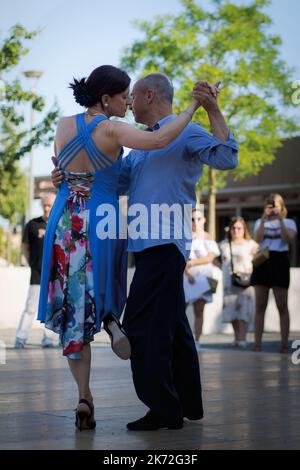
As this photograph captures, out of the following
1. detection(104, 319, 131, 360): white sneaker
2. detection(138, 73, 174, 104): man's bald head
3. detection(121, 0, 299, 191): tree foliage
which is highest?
detection(121, 0, 299, 191): tree foliage

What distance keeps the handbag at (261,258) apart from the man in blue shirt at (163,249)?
7.54 m

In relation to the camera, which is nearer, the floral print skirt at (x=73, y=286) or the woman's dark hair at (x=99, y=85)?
the floral print skirt at (x=73, y=286)

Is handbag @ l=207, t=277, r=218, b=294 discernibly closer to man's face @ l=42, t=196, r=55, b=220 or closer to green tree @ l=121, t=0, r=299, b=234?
man's face @ l=42, t=196, r=55, b=220

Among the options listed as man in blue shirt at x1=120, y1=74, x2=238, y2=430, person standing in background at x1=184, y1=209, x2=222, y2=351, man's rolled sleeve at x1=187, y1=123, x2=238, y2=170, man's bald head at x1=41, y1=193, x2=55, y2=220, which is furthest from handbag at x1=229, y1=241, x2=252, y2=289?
man's rolled sleeve at x1=187, y1=123, x2=238, y2=170

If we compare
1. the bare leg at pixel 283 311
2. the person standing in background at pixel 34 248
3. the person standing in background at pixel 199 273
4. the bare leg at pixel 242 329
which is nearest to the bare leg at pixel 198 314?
the person standing in background at pixel 199 273

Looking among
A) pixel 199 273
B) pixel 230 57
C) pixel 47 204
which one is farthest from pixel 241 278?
pixel 230 57

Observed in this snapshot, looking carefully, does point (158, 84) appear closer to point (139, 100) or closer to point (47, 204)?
point (139, 100)

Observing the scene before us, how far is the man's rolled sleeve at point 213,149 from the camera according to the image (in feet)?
18.0

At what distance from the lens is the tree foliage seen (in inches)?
1259

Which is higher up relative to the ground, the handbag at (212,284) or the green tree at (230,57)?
the green tree at (230,57)

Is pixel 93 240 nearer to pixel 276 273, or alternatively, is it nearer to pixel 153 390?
pixel 153 390

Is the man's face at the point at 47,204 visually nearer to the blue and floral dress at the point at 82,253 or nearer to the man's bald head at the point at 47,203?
the man's bald head at the point at 47,203

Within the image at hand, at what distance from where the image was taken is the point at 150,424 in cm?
561
